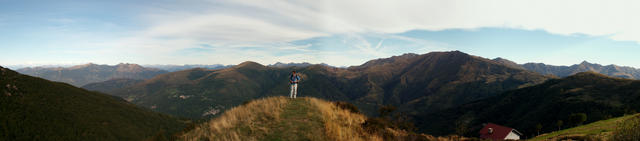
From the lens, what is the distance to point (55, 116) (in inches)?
4596

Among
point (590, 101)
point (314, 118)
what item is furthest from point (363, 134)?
point (590, 101)

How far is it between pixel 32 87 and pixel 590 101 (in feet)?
1050

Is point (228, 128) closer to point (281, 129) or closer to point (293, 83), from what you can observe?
point (281, 129)

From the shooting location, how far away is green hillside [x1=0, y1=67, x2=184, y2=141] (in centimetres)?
10338

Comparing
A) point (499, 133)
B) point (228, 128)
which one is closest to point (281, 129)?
point (228, 128)

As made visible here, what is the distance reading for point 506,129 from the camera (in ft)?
229

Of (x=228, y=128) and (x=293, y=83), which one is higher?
(x=293, y=83)

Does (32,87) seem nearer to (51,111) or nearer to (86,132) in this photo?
(51,111)

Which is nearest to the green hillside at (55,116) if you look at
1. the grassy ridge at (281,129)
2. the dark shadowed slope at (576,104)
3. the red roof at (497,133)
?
the grassy ridge at (281,129)

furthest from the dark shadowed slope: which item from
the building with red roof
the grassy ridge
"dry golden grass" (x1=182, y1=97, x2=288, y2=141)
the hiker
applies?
"dry golden grass" (x1=182, y1=97, x2=288, y2=141)

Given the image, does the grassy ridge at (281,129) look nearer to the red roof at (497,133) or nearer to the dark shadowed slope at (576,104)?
the red roof at (497,133)

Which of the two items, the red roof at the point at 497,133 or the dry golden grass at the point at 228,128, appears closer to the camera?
the dry golden grass at the point at 228,128

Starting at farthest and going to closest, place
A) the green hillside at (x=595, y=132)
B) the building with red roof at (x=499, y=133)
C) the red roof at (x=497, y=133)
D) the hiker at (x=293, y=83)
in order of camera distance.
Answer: the building with red roof at (x=499, y=133), the red roof at (x=497, y=133), the hiker at (x=293, y=83), the green hillside at (x=595, y=132)

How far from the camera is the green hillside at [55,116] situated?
103375 mm
